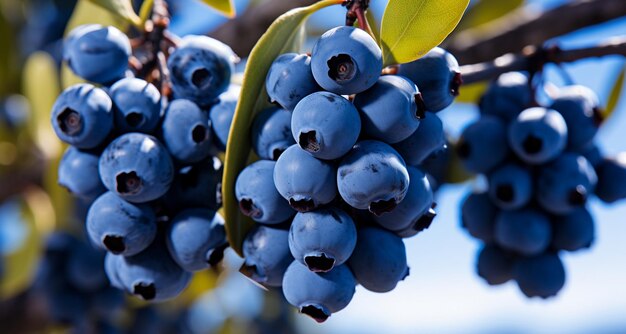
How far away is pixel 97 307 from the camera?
1551mm

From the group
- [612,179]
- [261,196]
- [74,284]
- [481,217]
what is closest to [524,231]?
[481,217]

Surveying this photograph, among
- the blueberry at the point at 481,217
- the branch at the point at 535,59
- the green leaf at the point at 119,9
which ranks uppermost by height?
the green leaf at the point at 119,9

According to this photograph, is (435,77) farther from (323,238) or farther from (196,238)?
(196,238)

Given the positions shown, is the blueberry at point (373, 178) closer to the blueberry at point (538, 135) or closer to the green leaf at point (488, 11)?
the blueberry at point (538, 135)

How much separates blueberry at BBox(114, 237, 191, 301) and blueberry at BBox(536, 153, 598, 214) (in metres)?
0.61

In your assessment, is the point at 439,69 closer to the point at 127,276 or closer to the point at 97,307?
the point at 127,276

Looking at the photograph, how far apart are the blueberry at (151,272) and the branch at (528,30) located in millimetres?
777

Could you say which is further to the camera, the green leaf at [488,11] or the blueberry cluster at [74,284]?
the green leaf at [488,11]

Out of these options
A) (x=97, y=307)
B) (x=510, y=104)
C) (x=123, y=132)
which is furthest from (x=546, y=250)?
(x=97, y=307)

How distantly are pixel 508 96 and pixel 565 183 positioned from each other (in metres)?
0.18

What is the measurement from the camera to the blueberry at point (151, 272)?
881 mm

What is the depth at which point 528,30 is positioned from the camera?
141cm

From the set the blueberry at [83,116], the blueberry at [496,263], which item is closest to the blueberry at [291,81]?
the blueberry at [83,116]

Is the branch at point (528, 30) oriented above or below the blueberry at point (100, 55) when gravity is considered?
below
